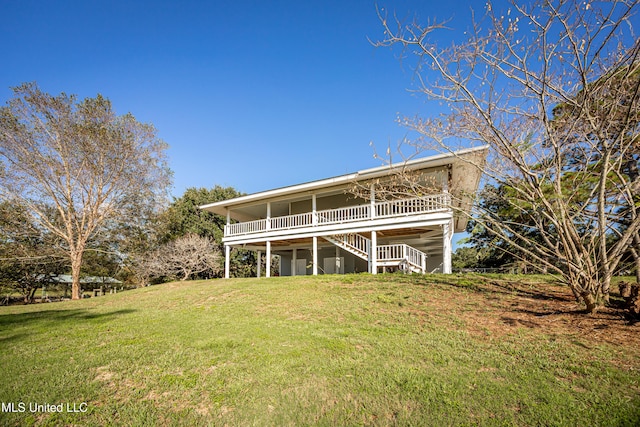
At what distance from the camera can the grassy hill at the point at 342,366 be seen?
2928 mm

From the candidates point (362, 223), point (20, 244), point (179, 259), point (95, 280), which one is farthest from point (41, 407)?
point (95, 280)

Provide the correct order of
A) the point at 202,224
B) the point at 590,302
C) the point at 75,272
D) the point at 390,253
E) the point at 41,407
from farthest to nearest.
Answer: the point at 202,224 < the point at 75,272 < the point at 390,253 < the point at 590,302 < the point at 41,407

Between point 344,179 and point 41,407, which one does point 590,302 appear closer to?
point 41,407

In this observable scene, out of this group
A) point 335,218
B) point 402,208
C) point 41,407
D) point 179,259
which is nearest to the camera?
point 41,407

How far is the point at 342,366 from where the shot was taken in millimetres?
3879

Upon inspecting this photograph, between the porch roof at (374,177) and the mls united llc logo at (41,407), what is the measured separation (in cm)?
665

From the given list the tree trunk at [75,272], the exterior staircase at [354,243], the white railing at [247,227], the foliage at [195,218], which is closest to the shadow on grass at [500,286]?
the exterior staircase at [354,243]

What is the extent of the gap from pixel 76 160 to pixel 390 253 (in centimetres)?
1636

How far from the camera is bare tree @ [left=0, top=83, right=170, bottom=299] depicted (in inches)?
576

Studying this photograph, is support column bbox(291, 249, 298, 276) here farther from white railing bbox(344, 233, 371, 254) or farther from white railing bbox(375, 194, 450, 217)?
white railing bbox(375, 194, 450, 217)

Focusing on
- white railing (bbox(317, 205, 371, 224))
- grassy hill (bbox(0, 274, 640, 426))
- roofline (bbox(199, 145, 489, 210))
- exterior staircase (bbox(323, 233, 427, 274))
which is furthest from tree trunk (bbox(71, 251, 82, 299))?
exterior staircase (bbox(323, 233, 427, 274))

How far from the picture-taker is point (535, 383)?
3322 millimetres

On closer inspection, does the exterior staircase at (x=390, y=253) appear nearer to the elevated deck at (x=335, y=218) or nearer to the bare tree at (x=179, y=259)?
the elevated deck at (x=335, y=218)

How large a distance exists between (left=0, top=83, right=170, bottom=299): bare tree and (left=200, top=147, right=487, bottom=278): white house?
4688mm
